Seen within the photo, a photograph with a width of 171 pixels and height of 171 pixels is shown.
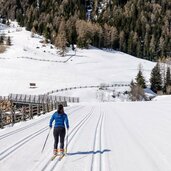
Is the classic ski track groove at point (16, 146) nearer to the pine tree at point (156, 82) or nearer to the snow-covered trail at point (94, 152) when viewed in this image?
the snow-covered trail at point (94, 152)

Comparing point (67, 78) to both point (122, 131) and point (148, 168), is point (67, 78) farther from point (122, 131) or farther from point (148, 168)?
point (148, 168)

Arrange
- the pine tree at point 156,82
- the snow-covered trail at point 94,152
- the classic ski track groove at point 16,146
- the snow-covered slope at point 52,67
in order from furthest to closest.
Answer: the pine tree at point 156,82 < the snow-covered slope at point 52,67 < the classic ski track groove at point 16,146 < the snow-covered trail at point 94,152

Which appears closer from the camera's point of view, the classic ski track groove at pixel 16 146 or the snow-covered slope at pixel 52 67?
the classic ski track groove at pixel 16 146

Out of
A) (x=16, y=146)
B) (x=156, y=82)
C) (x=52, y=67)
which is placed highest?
(x=52, y=67)

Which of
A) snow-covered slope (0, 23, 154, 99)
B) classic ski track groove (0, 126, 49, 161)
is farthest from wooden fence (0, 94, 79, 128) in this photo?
snow-covered slope (0, 23, 154, 99)

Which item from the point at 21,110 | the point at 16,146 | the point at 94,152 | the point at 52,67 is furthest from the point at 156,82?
the point at 94,152

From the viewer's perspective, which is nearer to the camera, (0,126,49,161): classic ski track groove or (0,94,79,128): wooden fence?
(0,126,49,161): classic ski track groove

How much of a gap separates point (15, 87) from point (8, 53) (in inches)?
2052

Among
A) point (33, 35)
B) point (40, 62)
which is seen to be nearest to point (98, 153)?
point (40, 62)

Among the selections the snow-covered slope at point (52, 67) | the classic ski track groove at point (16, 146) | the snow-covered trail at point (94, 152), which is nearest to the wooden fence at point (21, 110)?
the classic ski track groove at point (16, 146)

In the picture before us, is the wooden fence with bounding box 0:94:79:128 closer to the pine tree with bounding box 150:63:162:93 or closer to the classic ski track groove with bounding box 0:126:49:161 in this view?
the classic ski track groove with bounding box 0:126:49:161

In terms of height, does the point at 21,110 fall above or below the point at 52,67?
below

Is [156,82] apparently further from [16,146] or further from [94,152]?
[94,152]

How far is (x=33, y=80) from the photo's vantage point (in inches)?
4107
